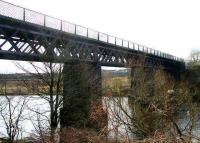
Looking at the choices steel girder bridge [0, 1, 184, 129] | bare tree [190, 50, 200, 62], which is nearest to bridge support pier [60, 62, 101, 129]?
steel girder bridge [0, 1, 184, 129]

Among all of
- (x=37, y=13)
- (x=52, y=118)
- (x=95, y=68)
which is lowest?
(x=52, y=118)

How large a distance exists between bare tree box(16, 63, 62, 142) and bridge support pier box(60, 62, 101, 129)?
2.56 ft

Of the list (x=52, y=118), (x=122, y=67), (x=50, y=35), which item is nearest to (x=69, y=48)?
(x=50, y=35)

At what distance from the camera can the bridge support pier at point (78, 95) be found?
30.1m

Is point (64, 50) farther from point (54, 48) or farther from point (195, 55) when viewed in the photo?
point (195, 55)

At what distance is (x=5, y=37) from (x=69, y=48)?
8643mm

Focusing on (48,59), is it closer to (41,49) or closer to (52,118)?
(41,49)

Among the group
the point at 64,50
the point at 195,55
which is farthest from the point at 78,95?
the point at 195,55

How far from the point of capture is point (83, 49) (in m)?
38.8

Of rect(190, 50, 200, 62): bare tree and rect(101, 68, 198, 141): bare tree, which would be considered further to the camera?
rect(190, 50, 200, 62): bare tree

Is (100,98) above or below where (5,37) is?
below

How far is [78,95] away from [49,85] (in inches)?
176

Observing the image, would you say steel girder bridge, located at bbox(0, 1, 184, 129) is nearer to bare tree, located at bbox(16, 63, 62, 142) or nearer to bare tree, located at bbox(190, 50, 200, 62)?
bare tree, located at bbox(16, 63, 62, 142)

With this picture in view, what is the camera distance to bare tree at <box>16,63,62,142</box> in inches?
1094
